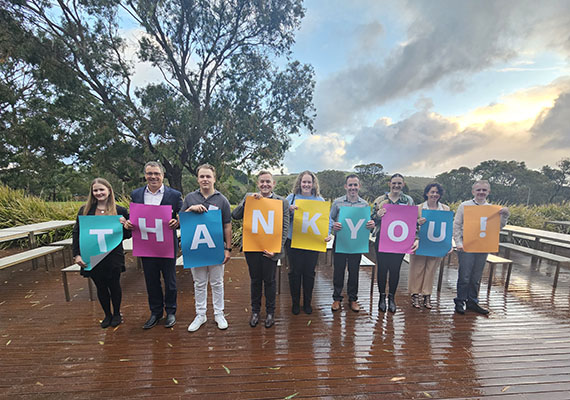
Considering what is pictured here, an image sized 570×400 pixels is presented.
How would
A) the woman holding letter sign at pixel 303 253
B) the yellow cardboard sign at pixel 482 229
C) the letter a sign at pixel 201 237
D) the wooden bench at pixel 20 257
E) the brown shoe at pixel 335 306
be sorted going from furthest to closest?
1. the wooden bench at pixel 20 257
2. the brown shoe at pixel 335 306
3. the yellow cardboard sign at pixel 482 229
4. the woman holding letter sign at pixel 303 253
5. the letter a sign at pixel 201 237

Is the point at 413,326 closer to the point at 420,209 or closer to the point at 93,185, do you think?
the point at 420,209

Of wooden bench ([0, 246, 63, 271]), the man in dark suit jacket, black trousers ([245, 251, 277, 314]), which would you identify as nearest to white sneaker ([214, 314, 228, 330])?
black trousers ([245, 251, 277, 314])

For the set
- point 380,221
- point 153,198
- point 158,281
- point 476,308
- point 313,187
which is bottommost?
point 476,308

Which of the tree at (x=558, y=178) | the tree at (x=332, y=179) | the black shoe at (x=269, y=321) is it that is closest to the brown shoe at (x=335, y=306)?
the black shoe at (x=269, y=321)

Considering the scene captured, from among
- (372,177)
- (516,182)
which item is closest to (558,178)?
(516,182)

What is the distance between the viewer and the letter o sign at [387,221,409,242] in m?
2.91

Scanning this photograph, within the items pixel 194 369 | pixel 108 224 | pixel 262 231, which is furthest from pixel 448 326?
pixel 108 224

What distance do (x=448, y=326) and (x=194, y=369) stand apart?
9.34ft

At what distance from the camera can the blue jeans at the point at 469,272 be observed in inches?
122

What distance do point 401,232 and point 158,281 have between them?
2856mm

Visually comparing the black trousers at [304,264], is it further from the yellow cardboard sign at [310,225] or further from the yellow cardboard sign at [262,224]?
the yellow cardboard sign at [262,224]

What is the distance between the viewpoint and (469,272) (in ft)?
10.3

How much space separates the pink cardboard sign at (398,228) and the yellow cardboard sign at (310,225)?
28.6 inches

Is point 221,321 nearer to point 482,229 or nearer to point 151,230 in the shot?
point 151,230
